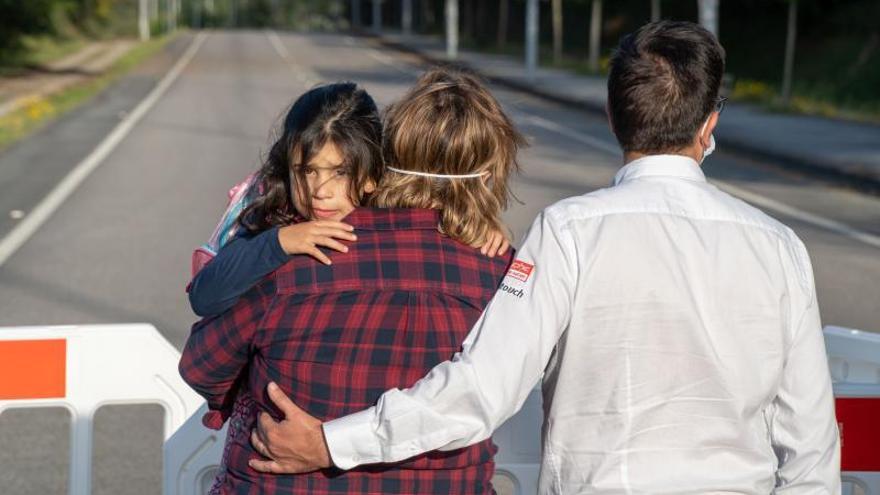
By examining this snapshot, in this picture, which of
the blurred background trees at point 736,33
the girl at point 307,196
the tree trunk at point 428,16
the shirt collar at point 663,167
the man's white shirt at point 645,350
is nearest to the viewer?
the man's white shirt at point 645,350

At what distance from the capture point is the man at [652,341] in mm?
2367

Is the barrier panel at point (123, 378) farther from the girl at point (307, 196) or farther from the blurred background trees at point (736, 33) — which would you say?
the blurred background trees at point (736, 33)

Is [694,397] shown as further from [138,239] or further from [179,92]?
[179,92]

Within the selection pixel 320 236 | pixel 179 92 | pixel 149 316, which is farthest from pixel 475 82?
pixel 179 92

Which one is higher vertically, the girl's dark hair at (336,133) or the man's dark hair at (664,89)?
the man's dark hair at (664,89)

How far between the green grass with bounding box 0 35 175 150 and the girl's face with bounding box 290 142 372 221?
57.5 ft

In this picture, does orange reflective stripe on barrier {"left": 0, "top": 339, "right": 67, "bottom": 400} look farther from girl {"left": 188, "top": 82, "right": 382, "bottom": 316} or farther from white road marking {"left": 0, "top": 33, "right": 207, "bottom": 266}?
white road marking {"left": 0, "top": 33, "right": 207, "bottom": 266}

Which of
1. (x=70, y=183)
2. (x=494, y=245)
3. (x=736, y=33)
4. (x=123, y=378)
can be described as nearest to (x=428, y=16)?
(x=736, y=33)

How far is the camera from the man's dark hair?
246 cm

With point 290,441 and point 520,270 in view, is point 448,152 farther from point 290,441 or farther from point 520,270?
point 290,441

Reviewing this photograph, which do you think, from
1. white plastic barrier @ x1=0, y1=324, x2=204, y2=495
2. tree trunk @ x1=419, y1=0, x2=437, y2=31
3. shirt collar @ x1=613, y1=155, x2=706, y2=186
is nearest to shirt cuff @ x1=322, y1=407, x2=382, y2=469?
shirt collar @ x1=613, y1=155, x2=706, y2=186

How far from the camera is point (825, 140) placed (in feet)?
65.0

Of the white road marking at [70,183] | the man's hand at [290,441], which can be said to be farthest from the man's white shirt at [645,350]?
the white road marking at [70,183]

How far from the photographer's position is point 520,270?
2.39 meters
